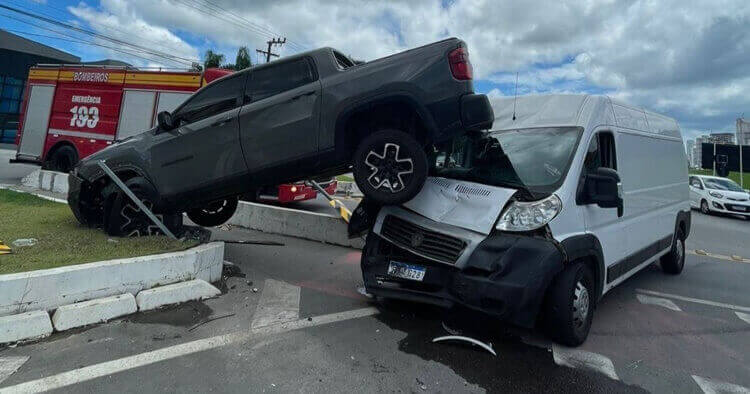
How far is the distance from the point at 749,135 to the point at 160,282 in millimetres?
48663

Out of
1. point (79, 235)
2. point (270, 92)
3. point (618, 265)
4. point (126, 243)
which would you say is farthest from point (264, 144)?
point (618, 265)

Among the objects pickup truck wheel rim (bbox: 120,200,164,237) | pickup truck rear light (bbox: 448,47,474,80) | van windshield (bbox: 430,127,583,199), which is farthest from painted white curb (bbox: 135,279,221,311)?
pickup truck rear light (bbox: 448,47,474,80)

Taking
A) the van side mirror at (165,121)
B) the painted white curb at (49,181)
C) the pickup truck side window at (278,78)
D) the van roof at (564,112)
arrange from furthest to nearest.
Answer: the painted white curb at (49,181) < the van side mirror at (165,121) < the pickup truck side window at (278,78) < the van roof at (564,112)

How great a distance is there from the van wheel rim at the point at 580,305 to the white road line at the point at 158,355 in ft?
6.06

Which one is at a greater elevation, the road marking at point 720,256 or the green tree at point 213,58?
the green tree at point 213,58

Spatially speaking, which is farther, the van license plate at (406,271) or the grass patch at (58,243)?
the grass patch at (58,243)

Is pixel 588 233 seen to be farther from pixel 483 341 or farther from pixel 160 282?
pixel 160 282

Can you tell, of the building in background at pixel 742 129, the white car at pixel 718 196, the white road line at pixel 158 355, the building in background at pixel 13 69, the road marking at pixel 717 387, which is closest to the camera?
the white road line at pixel 158 355

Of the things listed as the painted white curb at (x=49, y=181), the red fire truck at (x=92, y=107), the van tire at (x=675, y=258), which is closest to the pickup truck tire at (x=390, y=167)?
the van tire at (x=675, y=258)

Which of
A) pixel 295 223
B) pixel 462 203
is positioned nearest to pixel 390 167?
pixel 462 203

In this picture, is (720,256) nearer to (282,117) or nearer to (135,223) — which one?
(282,117)

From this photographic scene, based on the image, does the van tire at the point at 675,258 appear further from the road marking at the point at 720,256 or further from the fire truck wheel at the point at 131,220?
the fire truck wheel at the point at 131,220

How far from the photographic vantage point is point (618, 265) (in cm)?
466

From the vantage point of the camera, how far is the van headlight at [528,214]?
3582 millimetres
